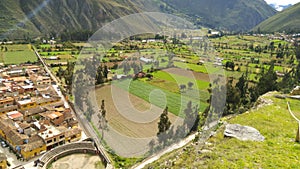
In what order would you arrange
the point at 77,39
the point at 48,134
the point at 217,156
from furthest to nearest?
the point at 77,39
the point at 48,134
the point at 217,156

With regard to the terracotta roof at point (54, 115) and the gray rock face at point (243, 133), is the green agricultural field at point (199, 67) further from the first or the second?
the gray rock face at point (243, 133)

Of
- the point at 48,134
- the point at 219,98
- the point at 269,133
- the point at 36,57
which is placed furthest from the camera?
the point at 36,57

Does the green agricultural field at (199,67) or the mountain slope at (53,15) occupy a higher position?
the mountain slope at (53,15)

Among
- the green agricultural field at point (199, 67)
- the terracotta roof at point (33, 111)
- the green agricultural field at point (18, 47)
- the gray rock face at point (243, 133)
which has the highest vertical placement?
the green agricultural field at point (18, 47)

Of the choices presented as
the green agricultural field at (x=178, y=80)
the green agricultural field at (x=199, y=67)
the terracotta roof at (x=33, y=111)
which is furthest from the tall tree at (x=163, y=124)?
→ the green agricultural field at (x=199, y=67)

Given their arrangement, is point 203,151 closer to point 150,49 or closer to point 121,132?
point 121,132

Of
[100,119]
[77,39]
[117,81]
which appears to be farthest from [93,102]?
[77,39]

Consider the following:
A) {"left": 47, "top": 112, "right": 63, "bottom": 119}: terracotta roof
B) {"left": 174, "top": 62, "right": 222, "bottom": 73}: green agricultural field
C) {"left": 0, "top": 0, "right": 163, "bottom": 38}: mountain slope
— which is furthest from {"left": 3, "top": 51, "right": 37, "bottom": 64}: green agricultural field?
{"left": 174, "top": 62, "right": 222, "bottom": 73}: green agricultural field
